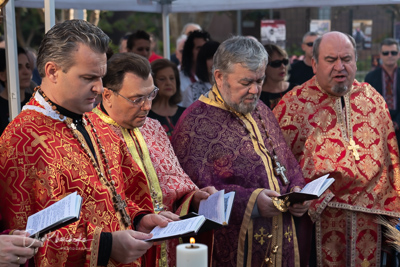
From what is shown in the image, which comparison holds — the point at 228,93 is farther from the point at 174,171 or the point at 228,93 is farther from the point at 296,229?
the point at 296,229

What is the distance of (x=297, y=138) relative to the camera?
464cm

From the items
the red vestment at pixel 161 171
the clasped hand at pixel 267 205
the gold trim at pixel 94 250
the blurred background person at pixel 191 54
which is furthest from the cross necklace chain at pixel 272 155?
the blurred background person at pixel 191 54

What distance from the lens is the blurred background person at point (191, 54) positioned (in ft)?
22.2

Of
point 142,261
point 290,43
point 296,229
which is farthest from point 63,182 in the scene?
point 290,43

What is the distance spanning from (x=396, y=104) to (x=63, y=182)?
A: 5.72 metres

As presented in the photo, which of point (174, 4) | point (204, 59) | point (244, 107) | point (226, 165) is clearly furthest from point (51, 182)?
point (174, 4)

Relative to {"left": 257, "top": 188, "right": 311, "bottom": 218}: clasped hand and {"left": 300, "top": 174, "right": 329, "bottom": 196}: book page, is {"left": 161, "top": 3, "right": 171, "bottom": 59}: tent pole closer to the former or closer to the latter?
{"left": 257, "top": 188, "right": 311, "bottom": 218}: clasped hand

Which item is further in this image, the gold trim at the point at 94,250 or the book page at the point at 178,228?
the gold trim at the point at 94,250

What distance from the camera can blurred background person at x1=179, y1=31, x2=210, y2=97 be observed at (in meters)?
6.75

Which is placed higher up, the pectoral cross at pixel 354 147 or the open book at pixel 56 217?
the open book at pixel 56 217

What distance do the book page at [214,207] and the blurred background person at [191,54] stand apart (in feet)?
11.0

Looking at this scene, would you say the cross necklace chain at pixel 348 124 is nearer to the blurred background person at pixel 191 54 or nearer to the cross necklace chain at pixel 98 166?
the cross necklace chain at pixel 98 166

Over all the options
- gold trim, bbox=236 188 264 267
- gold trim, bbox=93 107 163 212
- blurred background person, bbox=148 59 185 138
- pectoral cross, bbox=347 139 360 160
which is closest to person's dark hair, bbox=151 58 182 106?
blurred background person, bbox=148 59 185 138

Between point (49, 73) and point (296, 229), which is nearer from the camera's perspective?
point (49, 73)
